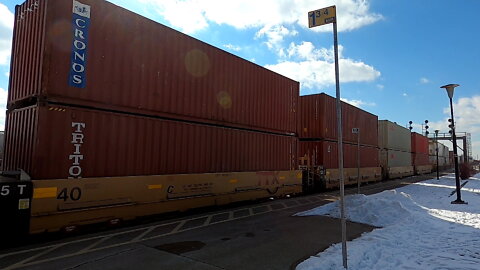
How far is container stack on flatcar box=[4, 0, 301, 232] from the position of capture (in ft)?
23.3

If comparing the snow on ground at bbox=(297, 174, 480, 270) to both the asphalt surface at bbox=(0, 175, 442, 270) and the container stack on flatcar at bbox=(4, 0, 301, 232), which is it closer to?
the asphalt surface at bbox=(0, 175, 442, 270)

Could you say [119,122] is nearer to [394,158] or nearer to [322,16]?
[322,16]

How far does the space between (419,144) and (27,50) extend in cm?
4580

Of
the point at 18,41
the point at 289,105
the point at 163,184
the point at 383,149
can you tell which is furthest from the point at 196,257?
the point at 383,149

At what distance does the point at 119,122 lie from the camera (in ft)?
27.3

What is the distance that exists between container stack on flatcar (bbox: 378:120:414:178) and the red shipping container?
3.68 m

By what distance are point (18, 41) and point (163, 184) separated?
216 inches

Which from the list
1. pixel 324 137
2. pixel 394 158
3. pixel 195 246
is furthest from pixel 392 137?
pixel 195 246

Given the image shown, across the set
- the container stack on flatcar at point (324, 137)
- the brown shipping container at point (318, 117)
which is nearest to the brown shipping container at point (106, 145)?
the container stack on flatcar at point (324, 137)

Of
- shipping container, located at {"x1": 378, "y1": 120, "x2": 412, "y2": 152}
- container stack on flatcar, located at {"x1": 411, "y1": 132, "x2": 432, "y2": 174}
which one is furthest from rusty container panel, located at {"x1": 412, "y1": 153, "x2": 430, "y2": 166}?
shipping container, located at {"x1": 378, "y1": 120, "x2": 412, "y2": 152}

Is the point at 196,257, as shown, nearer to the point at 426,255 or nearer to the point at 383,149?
the point at 426,255

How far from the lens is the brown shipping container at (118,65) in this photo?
728 cm

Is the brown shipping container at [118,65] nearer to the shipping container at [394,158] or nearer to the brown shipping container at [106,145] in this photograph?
the brown shipping container at [106,145]

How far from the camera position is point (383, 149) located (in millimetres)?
29000
